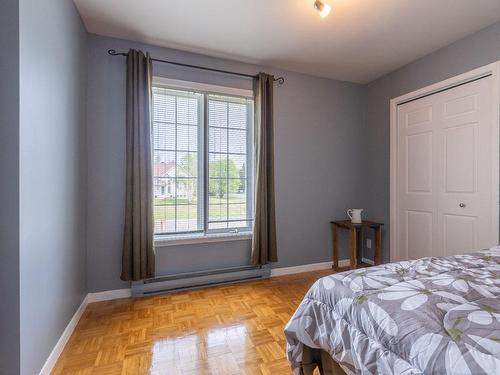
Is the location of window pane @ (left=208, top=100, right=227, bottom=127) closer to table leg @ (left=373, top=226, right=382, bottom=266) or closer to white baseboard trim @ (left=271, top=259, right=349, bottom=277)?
white baseboard trim @ (left=271, top=259, right=349, bottom=277)

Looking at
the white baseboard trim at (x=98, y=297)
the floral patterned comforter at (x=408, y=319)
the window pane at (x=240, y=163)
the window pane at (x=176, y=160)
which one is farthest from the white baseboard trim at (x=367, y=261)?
the window pane at (x=176, y=160)

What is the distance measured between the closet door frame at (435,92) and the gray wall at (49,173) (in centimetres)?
333

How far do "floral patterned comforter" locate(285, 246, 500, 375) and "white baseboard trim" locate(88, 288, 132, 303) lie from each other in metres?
1.91

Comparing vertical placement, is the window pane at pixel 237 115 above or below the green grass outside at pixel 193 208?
above

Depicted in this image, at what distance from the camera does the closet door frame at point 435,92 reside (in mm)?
2232

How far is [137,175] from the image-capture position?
2.40 meters

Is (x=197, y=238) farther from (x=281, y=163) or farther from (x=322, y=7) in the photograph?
(x=322, y=7)

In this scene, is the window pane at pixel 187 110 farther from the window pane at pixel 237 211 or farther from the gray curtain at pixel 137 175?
the window pane at pixel 237 211

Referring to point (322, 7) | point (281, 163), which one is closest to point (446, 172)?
point (281, 163)

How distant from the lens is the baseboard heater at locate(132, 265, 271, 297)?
2.53 meters

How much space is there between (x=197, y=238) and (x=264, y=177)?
0.98 metres
